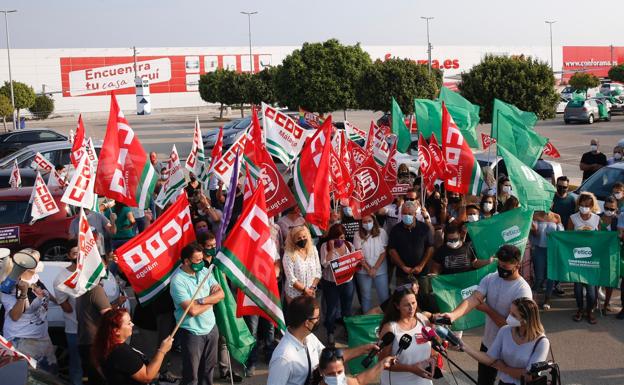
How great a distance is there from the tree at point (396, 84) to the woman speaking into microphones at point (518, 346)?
26.0 meters

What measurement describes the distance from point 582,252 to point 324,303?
10.4 feet

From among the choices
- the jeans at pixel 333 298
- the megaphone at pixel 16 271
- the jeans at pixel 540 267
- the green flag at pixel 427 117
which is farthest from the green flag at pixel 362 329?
the green flag at pixel 427 117

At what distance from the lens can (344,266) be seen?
27.9ft

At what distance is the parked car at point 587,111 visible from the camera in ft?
130

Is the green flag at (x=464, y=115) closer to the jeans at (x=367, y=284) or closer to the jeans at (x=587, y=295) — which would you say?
the jeans at (x=587, y=295)

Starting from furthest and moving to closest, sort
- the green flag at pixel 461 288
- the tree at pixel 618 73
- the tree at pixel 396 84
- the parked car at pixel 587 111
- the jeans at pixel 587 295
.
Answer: the tree at pixel 618 73, the parked car at pixel 587 111, the tree at pixel 396 84, the jeans at pixel 587 295, the green flag at pixel 461 288

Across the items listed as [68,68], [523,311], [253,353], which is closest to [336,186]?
[253,353]

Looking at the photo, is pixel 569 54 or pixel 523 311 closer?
pixel 523 311

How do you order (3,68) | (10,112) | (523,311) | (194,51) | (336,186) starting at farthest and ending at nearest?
(194,51) < (3,68) < (10,112) < (336,186) < (523,311)

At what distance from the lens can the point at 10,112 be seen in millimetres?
44094

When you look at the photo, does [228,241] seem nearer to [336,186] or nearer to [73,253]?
[73,253]

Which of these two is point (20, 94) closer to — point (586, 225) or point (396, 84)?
point (396, 84)

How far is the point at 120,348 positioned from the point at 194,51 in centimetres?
7607

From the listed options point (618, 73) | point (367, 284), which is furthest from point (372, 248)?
point (618, 73)
